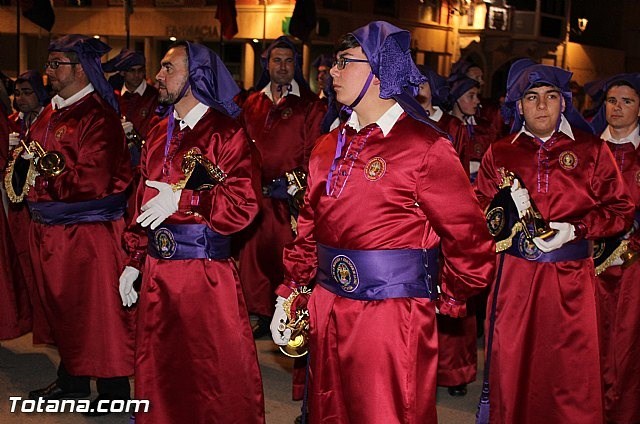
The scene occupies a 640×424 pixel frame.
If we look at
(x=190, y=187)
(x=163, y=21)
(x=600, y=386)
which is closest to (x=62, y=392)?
(x=190, y=187)

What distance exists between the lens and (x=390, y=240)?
3.43m

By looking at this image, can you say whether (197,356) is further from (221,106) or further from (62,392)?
(62,392)

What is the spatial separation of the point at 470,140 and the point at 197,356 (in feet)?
14.0

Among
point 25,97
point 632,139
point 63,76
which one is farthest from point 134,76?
point 632,139

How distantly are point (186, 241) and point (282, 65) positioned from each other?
344cm

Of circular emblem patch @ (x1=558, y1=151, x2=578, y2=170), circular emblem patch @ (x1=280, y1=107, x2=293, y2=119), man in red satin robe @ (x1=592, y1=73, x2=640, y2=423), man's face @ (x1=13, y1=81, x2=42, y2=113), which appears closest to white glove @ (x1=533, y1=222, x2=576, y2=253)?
circular emblem patch @ (x1=558, y1=151, x2=578, y2=170)

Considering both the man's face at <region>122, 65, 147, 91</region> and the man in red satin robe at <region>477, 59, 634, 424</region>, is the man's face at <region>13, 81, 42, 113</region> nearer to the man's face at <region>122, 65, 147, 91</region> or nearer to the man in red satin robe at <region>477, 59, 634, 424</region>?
the man's face at <region>122, 65, 147, 91</region>

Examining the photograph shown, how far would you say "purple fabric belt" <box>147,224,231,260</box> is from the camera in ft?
14.6

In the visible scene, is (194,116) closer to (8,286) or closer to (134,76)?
(8,286)

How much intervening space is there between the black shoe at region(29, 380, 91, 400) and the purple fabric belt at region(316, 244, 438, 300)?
9.54ft

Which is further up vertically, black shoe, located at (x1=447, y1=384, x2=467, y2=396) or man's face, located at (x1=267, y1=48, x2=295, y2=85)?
man's face, located at (x1=267, y1=48, x2=295, y2=85)

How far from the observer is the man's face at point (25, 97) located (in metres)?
8.21

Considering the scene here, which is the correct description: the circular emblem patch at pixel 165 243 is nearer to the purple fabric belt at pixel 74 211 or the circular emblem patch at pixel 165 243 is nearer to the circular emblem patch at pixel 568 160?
the purple fabric belt at pixel 74 211

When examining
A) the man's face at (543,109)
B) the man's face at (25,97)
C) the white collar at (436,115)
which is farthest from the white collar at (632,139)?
the man's face at (25,97)
